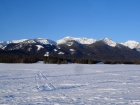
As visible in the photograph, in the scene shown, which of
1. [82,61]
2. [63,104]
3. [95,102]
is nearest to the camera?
[63,104]

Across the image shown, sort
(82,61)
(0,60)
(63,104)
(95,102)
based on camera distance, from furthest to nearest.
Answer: (82,61)
(0,60)
(95,102)
(63,104)

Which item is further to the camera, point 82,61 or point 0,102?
point 82,61

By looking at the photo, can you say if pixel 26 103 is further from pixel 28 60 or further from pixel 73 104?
pixel 28 60

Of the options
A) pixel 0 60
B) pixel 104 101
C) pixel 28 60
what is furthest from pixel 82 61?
pixel 104 101

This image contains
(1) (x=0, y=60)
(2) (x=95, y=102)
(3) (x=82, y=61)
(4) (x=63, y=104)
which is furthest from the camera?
(3) (x=82, y=61)

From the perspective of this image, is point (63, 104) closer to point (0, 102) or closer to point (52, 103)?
point (52, 103)

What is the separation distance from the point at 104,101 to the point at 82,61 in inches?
4297

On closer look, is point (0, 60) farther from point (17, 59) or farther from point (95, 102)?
point (95, 102)

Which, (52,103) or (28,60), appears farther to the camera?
(28,60)

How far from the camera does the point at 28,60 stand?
375 ft

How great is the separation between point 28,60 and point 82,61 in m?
30.0

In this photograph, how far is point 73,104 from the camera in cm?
1132

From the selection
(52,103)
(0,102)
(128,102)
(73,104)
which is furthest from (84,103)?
(0,102)

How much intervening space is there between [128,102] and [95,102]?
1852mm
